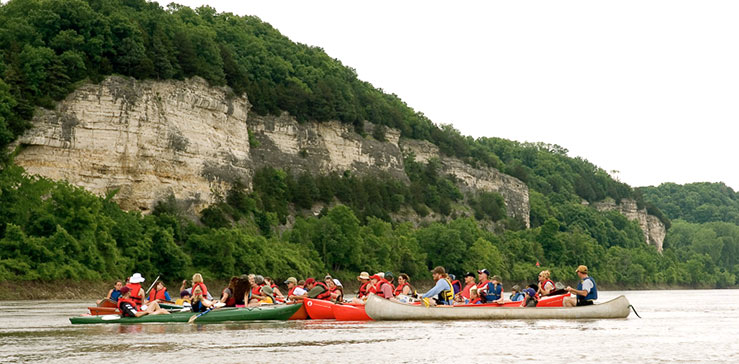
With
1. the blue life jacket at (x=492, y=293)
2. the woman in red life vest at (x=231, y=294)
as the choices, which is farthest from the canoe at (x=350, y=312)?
the blue life jacket at (x=492, y=293)

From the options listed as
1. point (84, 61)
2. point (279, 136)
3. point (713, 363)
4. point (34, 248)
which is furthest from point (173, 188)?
point (713, 363)

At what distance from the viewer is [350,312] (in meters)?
31.4

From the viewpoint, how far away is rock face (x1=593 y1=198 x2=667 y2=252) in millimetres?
188500

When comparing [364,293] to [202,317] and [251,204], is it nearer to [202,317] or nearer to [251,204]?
[202,317]

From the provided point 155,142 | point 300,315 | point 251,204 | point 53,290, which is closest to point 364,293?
point 300,315

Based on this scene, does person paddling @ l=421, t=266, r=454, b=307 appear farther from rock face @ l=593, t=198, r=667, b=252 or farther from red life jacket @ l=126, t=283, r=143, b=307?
rock face @ l=593, t=198, r=667, b=252

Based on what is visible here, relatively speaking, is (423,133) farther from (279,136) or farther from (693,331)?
(693,331)

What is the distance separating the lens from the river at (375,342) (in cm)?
1955

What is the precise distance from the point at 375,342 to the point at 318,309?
9.06 meters

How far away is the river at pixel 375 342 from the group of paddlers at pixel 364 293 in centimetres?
86

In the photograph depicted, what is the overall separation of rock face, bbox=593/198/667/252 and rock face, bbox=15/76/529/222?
104107 mm

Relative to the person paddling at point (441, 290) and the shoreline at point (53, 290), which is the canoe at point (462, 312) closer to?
the person paddling at point (441, 290)

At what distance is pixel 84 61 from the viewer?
244 ft

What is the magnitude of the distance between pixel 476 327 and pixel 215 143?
6022 centimetres
